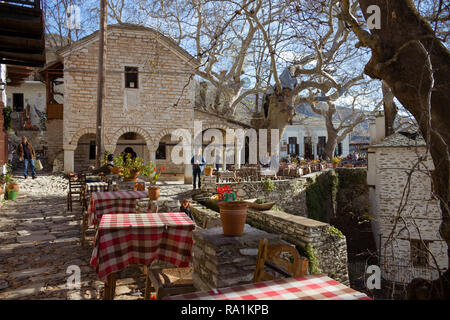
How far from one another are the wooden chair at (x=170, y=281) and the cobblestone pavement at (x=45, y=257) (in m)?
0.68

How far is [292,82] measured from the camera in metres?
16.1

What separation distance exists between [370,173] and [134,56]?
12.5m

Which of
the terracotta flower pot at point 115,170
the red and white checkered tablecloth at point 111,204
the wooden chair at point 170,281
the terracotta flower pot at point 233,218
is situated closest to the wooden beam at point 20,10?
the red and white checkered tablecloth at point 111,204

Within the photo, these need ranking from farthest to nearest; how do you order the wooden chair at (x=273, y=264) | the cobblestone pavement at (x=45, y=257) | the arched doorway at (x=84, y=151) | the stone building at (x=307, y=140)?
the stone building at (x=307, y=140)
the arched doorway at (x=84, y=151)
the cobblestone pavement at (x=45, y=257)
the wooden chair at (x=273, y=264)

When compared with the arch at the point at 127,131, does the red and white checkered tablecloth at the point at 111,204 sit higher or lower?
lower

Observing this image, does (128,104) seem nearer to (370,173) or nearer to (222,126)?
(222,126)

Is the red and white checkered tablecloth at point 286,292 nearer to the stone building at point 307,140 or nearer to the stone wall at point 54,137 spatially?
the stone wall at point 54,137

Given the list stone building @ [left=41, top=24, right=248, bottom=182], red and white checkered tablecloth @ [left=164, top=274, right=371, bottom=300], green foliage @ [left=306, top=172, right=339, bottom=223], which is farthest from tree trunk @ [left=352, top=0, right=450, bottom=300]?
stone building @ [left=41, top=24, right=248, bottom=182]

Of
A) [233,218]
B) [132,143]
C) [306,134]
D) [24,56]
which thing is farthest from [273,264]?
[306,134]

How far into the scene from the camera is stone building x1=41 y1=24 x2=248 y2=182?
16312 millimetres

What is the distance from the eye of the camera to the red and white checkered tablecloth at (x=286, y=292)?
196 centimetres

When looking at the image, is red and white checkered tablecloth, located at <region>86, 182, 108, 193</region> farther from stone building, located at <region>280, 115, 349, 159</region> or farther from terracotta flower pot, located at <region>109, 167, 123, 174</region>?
stone building, located at <region>280, 115, 349, 159</region>

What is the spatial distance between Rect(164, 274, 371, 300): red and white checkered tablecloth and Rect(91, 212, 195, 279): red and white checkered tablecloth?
6.28 ft

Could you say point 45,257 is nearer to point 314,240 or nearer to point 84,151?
point 314,240
